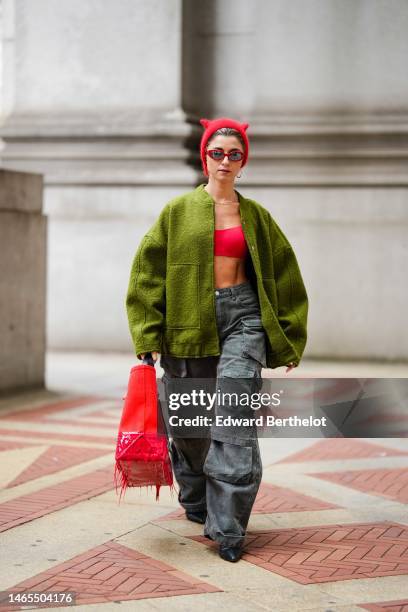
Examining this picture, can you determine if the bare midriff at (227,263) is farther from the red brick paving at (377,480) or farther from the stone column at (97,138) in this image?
the stone column at (97,138)

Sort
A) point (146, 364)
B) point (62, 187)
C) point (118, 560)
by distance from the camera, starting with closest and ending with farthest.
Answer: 1. point (118, 560)
2. point (146, 364)
3. point (62, 187)

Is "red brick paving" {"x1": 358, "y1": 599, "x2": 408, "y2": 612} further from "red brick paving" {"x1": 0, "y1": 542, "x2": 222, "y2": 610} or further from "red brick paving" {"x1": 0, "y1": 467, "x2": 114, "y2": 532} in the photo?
"red brick paving" {"x1": 0, "y1": 467, "x2": 114, "y2": 532}

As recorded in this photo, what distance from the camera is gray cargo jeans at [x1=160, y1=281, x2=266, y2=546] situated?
4816 mm

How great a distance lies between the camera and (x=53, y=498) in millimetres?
5898

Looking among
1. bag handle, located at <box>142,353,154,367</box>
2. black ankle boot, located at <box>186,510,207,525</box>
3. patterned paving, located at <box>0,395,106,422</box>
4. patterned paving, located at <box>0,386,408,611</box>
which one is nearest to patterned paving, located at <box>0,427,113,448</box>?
patterned paving, located at <box>0,386,408,611</box>

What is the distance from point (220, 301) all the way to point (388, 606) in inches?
62.6

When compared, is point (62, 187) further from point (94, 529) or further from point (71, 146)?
point (94, 529)

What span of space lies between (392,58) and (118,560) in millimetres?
8950

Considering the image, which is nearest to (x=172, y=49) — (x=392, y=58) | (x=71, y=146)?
(x=71, y=146)

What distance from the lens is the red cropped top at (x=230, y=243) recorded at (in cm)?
506

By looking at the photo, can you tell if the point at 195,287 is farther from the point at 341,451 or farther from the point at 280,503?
the point at 341,451

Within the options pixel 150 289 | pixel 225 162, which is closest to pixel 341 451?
pixel 150 289

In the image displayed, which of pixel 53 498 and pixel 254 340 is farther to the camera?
pixel 53 498

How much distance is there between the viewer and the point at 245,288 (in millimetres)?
5055
